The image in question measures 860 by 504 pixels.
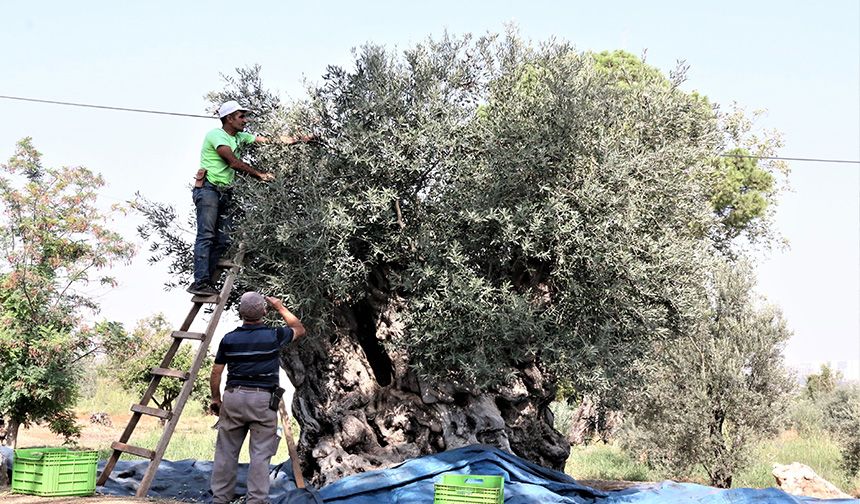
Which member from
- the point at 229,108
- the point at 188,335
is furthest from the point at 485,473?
the point at 229,108

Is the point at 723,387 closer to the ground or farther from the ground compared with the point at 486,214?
closer to the ground

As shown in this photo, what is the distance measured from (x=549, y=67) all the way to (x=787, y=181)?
829 inches

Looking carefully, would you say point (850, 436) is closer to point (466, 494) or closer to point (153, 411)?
point (466, 494)

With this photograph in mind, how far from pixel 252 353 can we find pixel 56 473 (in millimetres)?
3320

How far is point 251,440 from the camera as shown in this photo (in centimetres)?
962

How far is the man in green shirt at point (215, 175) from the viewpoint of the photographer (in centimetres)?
1112

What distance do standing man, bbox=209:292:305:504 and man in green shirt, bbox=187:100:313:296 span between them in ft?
6.08

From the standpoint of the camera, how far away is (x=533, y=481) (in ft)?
36.8

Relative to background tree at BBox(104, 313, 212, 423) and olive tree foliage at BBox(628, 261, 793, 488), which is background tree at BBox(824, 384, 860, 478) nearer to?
olive tree foliage at BBox(628, 261, 793, 488)

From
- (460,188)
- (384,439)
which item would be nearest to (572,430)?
(384,439)

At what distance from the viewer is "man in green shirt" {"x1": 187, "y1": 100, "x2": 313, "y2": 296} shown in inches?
438

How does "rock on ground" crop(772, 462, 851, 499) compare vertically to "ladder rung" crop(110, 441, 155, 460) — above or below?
below

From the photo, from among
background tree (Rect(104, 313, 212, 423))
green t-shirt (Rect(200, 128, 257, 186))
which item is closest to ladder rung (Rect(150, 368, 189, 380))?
green t-shirt (Rect(200, 128, 257, 186))

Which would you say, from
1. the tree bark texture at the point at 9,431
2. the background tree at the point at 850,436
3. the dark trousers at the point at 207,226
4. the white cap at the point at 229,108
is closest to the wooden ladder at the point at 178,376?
the dark trousers at the point at 207,226
